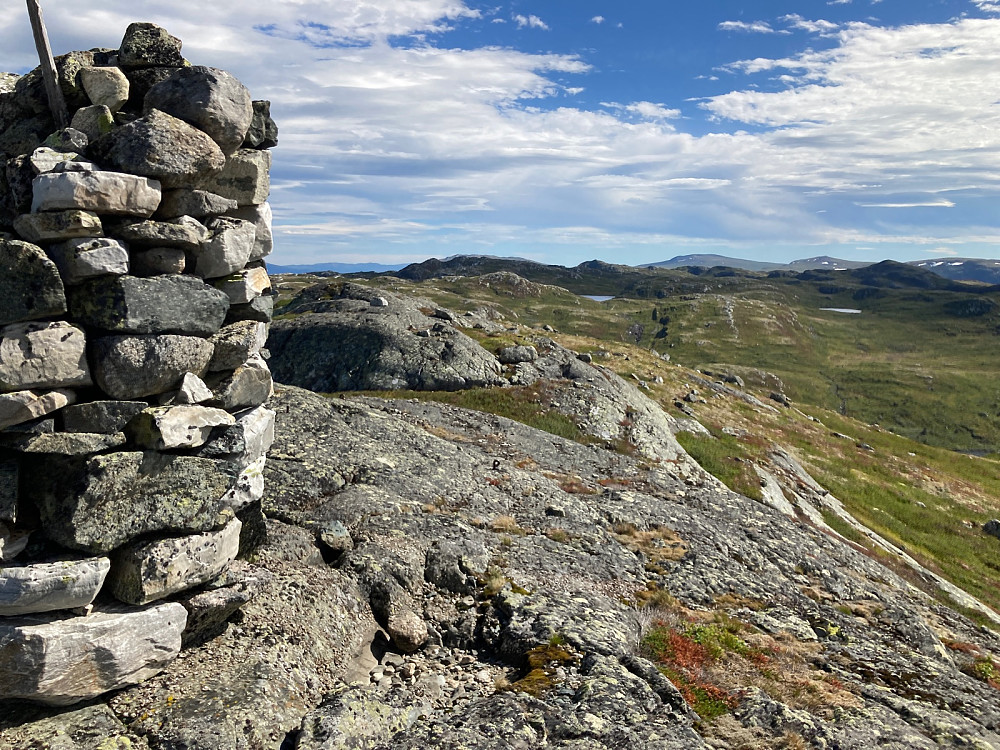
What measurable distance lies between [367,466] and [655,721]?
1520 centimetres

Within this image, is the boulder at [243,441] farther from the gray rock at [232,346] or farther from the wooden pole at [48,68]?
the wooden pole at [48,68]

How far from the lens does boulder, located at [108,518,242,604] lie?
10.9m

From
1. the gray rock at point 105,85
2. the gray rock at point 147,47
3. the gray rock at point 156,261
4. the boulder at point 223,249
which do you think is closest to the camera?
the gray rock at point 156,261

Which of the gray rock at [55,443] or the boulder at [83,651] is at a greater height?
the gray rock at [55,443]

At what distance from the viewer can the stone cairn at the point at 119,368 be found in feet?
33.3

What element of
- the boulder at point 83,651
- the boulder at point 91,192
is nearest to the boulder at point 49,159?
the boulder at point 91,192

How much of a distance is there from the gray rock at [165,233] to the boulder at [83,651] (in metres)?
7.18

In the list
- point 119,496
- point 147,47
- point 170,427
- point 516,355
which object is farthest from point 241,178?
point 516,355

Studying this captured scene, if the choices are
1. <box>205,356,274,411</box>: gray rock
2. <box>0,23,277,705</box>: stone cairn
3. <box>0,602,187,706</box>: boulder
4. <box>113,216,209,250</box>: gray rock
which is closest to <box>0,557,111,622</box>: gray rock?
<box>0,23,277,705</box>: stone cairn

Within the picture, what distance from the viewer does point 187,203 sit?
40.3 feet

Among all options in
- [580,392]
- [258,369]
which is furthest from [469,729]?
[580,392]

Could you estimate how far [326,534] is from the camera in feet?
57.9

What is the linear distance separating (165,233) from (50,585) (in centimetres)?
686

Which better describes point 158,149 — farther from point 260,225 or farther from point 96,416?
point 96,416
